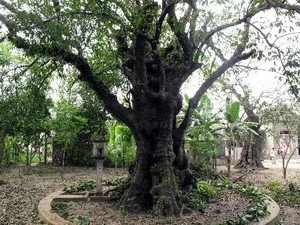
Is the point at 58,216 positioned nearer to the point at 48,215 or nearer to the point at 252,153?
the point at 48,215

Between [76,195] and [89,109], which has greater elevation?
[89,109]

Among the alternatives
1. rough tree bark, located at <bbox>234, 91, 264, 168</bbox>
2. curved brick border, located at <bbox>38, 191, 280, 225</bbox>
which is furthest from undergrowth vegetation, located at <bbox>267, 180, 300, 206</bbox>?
rough tree bark, located at <bbox>234, 91, 264, 168</bbox>

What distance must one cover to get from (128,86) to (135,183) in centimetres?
242

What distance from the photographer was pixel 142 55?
7465mm

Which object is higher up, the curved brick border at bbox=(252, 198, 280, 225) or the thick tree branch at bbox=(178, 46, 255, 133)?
the thick tree branch at bbox=(178, 46, 255, 133)

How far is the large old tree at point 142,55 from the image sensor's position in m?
6.00

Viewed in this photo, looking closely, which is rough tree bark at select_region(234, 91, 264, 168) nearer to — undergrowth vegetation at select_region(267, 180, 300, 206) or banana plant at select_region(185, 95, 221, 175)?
banana plant at select_region(185, 95, 221, 175)

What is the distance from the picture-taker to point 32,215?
25.5 feet

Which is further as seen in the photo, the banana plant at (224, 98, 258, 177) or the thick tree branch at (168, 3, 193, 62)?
the banana plant at (224, 98, 258, 177)

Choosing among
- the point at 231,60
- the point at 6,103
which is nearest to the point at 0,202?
the point at 6,103

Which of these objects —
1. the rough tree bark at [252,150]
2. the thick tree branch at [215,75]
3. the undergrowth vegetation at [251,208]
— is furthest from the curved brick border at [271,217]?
the rough tree bark at [252,150]

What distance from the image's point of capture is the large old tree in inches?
236

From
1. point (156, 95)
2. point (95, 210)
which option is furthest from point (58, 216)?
point (156, 95)

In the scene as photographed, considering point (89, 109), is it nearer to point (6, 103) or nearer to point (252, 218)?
point (6, 103)
